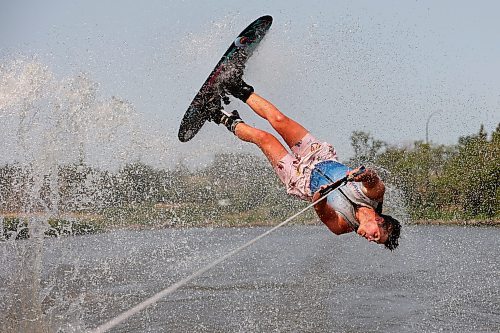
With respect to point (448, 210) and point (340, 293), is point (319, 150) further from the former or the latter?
point (448, 210)

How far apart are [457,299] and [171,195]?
A: 18111mm

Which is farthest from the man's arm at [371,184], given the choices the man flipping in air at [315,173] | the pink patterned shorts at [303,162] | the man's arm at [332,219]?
the pink patterned shorts at [303,162]

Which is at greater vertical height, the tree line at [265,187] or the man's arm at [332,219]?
the tree line at [265,187]

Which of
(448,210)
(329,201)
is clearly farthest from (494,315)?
(448,210)

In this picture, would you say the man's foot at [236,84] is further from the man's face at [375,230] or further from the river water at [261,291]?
the river water at [261,291]

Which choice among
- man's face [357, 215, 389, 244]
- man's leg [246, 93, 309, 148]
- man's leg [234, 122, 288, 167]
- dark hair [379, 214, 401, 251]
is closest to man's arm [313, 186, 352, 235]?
man's face [357, 215, 389, 244]

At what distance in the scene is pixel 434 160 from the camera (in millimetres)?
31453

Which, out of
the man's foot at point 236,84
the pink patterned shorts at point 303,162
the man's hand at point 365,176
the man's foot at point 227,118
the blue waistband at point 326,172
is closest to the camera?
the man's hand at point 365,176

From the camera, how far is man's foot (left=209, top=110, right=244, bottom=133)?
18.8ft

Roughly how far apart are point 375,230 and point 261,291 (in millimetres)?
2798

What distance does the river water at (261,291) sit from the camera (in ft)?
17.6

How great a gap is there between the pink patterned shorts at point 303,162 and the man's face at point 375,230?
2.28ft

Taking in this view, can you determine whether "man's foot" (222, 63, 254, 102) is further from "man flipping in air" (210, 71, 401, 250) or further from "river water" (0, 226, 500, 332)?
"river water" (0, 226, 500, 332)

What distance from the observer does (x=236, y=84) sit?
5.91 m
